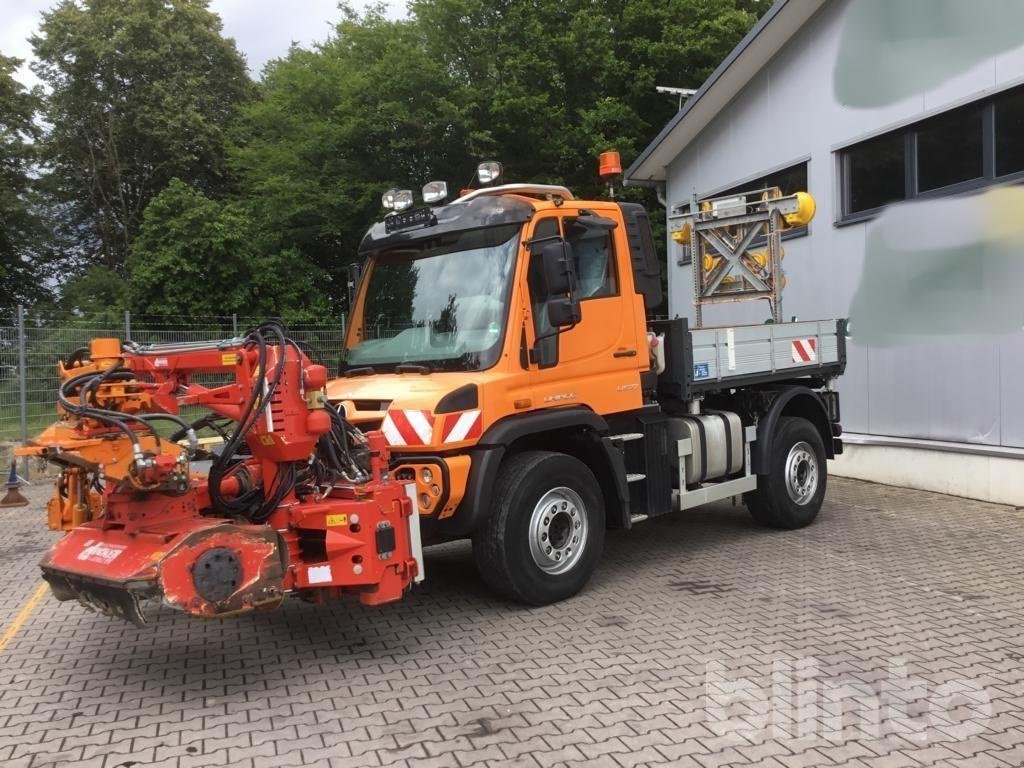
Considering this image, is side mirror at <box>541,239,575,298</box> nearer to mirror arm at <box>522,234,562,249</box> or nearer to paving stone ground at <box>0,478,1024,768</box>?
mirror arm at <box>522,234,562,249</box>

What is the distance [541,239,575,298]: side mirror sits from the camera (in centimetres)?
526

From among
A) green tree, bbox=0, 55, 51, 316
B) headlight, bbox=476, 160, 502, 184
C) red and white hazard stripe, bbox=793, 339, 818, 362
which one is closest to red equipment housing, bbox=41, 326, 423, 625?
headlight, bbox=476, 160, 502, 184

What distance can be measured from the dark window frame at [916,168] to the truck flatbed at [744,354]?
229 cm

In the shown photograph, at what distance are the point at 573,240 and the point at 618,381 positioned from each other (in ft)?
3.58

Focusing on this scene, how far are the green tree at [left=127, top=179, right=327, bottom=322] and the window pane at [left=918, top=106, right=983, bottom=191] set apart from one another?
561 inches

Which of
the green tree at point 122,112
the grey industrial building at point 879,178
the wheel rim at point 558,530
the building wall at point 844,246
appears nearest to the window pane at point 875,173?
the grey industrial building at point 879,178

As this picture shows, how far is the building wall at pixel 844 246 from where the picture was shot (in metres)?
8.94


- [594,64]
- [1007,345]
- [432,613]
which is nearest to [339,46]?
[594,64]

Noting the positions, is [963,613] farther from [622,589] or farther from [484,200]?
[484,200]

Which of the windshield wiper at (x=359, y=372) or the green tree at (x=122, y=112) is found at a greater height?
the green tree at (x=122, y=112)

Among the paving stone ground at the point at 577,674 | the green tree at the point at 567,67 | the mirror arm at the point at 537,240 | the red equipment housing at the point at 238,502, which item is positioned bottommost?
the paving stone ground at the point at 577,674

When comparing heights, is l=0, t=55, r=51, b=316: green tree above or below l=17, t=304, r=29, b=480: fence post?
above

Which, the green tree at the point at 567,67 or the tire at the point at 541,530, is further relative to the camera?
the green tree at the point at 567,67

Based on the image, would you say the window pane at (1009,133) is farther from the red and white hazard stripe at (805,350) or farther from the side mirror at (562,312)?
the side mirror at (562,312)
